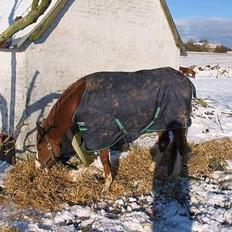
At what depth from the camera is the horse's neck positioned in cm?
593

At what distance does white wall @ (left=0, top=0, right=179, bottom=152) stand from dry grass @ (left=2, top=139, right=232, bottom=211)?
5.48 feet

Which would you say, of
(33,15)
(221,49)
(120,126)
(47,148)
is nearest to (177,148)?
(120,126)

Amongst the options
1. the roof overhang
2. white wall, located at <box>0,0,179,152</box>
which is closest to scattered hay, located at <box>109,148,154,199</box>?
white wall, located at <box>0,0,179,152</box>

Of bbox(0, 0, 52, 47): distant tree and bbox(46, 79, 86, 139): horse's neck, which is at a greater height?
bbox(0, 0, 52, 47): distant tree

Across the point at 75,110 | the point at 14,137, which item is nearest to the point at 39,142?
the point at 75,110

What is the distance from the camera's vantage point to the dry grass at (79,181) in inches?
206

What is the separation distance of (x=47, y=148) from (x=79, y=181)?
0.69 metres

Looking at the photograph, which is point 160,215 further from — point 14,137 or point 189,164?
point 14,137

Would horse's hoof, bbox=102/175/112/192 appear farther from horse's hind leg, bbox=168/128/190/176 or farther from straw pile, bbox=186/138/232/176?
straw pile, bbox=186/138/232/176

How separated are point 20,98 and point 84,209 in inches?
117

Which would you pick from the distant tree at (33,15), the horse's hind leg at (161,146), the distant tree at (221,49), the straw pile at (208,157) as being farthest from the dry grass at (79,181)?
the distant tree at (221,49)

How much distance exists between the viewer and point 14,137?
7.26m

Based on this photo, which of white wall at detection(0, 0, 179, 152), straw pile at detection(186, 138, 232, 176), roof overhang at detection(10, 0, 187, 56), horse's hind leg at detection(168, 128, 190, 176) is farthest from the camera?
white wall at detection(0, 0, 179, 152)

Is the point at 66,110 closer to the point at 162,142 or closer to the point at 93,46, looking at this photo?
the point at 162,142
